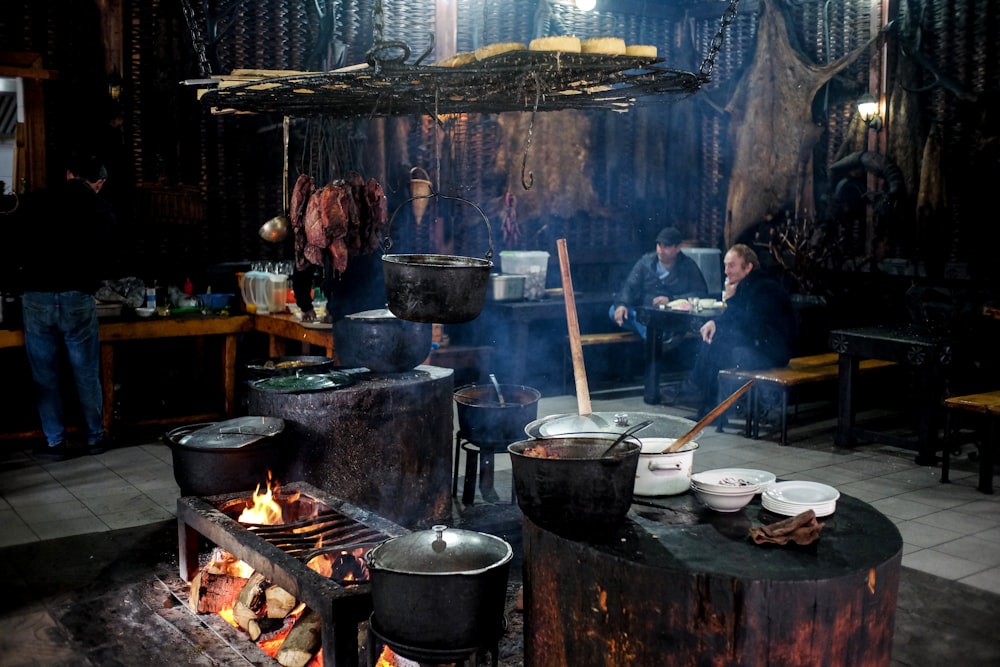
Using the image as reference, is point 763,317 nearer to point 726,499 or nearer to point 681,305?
point 681,305

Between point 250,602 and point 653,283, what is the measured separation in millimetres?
7446

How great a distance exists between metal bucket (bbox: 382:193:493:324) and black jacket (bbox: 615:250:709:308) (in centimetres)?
699

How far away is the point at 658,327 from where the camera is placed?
418 inches

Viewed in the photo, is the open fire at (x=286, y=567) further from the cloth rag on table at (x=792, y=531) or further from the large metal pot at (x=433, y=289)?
the cloth rag on table at (x=792, y=531)

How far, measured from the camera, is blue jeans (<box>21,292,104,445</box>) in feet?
27.1

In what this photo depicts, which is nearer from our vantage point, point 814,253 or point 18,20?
point 18,20

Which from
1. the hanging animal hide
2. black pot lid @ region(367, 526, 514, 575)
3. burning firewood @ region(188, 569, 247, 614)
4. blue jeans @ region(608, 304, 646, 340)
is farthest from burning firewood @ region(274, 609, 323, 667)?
the hanging animal hide

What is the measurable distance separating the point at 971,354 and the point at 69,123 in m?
10.4

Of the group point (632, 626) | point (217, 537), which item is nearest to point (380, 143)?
point (217, 537)

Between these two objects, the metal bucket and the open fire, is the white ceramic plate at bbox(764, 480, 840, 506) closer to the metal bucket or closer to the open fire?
the metal bucket

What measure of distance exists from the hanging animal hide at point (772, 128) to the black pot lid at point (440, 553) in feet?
32.0

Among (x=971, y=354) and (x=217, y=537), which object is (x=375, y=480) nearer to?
(x=217, y=537)

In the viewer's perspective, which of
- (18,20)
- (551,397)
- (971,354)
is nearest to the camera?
(18,20)

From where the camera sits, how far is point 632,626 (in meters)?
3.14
